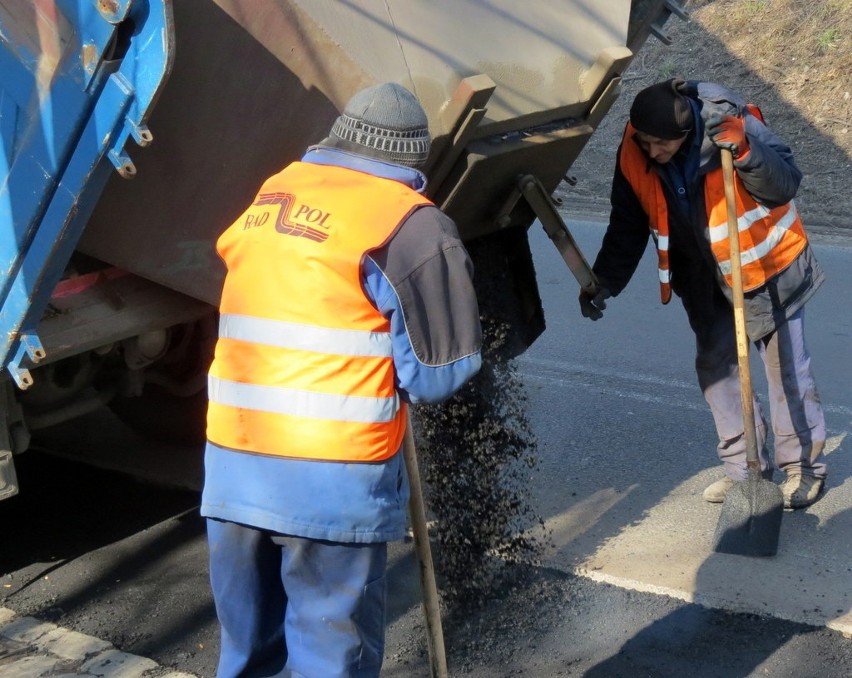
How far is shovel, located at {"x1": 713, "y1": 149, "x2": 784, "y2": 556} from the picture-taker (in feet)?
12.5

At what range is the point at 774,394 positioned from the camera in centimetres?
421

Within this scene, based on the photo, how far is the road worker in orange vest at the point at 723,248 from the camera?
3824 millimetres

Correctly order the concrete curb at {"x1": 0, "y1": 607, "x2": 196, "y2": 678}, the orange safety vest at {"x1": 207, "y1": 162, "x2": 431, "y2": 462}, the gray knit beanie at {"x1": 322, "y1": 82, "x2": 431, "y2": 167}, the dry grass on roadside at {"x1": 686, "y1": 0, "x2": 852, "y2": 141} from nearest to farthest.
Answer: the orange safety vest at {"x1": 207, "y1": 162, "x2": 431, "y2": 462}, the gray knit beanie at {"x1": 322, "y1": 82, "x2": 431, "y2": 167}, the concrete curb at {"x1": 0, "y1": 607, "x2": 196, "y2": 678}, the dry grass on roadside at {"x1": 686, "y1": 0, "x2": 852, "y2": 141}

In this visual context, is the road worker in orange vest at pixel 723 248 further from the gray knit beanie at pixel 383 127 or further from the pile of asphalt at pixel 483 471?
the gray knit beanie at pixel 383 127

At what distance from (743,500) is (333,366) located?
2.03 metres

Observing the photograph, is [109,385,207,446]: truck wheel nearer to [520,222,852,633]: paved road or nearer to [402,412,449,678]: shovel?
[520,222,852,633]: paved road

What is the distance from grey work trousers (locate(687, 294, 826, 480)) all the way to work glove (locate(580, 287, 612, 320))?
399 millimetres

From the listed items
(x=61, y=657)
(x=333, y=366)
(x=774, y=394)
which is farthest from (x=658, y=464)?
(x=333, y=366)

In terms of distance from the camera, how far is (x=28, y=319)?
2.90 meters

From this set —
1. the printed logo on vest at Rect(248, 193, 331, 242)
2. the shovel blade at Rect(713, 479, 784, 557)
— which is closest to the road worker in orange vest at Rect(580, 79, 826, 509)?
the shovel blade at Rect(713, 479, 784, 557)

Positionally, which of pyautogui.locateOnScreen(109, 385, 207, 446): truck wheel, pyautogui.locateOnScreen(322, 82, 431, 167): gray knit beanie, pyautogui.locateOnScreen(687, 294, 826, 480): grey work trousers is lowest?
pyautogui.locateOnScreen(109, 385, 207, 446): truck wheel

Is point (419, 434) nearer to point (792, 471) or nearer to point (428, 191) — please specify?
point (428, 191)

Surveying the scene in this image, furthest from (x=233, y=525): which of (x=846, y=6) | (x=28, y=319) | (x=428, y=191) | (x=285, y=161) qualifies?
(x=846, y=6)

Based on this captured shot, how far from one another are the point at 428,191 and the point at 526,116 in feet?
1.22
